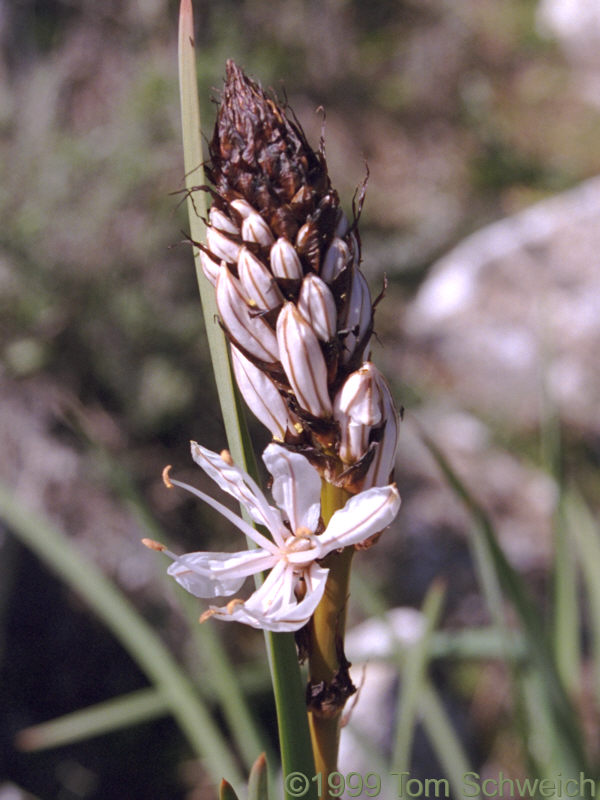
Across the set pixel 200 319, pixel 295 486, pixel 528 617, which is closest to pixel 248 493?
pixel 295 486

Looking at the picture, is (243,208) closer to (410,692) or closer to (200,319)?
(410,692)

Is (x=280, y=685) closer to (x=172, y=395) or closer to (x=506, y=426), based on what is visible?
(x=172, y=395)

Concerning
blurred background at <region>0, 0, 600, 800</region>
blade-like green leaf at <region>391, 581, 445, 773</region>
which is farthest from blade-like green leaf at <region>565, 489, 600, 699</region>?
blade-like green leaf at <region>391, 581, 445, 773</region>

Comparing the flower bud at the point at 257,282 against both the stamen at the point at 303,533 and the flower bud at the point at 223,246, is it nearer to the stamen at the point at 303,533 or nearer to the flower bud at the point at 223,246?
the flower bud at the point at 223,246

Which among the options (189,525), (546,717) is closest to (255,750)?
Answer: (546,717)

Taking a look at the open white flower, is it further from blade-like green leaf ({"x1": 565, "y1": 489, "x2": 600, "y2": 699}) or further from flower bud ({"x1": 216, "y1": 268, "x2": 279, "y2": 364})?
blade-like green leaf ({"x1": 565, "y1": 489, "x2": 600, "y2": 699})

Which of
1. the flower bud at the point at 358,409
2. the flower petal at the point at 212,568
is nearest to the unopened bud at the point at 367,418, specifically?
the flower bud at the point at 358,409

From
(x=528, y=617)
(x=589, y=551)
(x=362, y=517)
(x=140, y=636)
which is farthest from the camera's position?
(x=589, y=551)
